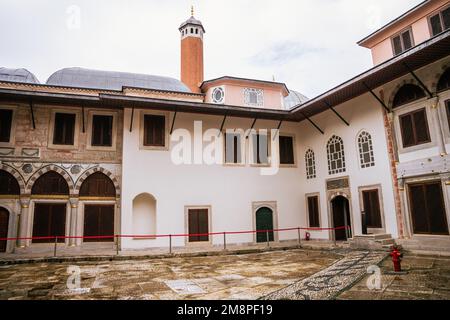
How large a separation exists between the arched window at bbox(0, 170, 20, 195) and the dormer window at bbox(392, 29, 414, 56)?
629 inches

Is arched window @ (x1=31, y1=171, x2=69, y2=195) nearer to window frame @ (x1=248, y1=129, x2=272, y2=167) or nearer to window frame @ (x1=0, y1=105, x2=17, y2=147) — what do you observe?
window frame @ (x1=0, y1=105, x2=17, y2=147)

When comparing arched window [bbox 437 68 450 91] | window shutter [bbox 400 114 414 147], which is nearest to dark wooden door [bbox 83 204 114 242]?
window shutter [bbox 400 114 414 147]

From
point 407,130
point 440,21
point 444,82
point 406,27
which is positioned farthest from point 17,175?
point 440,21

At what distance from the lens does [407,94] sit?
1109 centimetres

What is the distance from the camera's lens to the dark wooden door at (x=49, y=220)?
1220 centimetres

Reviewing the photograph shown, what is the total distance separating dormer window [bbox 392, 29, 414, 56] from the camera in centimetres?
1375

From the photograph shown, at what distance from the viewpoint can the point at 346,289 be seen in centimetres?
545

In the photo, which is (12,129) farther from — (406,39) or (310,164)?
(406,39)

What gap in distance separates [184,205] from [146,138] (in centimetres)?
311

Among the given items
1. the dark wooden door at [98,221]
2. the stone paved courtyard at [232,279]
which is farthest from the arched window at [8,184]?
the stone paved courtyard at [232,279]

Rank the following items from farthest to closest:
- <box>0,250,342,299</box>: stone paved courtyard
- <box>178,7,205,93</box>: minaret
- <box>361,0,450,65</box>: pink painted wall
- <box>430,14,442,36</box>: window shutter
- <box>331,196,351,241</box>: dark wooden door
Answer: <box>178,7,205,93</box>: minaret → <box>331,196,351,241</box>: dark wooden door → <box>361,0,450,65</box>: pink painted wall → <box>430,14,442,36</box>: window shutter → <box>0,250,342,299</box>: stone paved courtyard

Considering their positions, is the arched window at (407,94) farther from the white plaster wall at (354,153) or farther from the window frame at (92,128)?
the window frame at (92,128)

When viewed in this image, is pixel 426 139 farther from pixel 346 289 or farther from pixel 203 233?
pixel 203 233

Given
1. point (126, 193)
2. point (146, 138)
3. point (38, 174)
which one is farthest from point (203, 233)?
point (38, 174)
